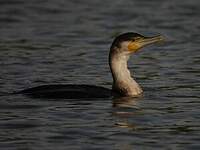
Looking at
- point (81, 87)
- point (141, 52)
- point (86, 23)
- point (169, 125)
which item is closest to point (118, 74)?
point (81, 87)

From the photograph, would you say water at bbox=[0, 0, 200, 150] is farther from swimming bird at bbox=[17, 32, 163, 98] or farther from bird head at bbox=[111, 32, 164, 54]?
bird head at bbox=[111, 32, 164, 54]

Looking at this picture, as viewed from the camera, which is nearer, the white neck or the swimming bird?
the swimming bird

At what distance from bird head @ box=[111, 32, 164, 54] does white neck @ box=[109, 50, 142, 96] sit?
10 cm

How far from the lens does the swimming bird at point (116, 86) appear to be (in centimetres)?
1527

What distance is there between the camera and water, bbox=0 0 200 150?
12758 millimetres

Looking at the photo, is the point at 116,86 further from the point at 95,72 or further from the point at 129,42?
the point at 95,72

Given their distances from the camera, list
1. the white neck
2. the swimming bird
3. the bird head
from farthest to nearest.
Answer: the bird head, the white neck, the swimming bird

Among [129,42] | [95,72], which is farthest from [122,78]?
[95,72]

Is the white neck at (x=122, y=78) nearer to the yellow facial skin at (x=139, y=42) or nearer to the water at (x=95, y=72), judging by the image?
the yellow facial skin at (x=139, y=42)

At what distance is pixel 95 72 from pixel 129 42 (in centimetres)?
222

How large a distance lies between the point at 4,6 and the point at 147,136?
15.1 meters

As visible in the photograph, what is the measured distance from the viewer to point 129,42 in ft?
52.5

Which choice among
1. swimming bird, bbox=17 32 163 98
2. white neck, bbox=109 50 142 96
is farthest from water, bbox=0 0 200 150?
white neck, bbox=109 50 142 96

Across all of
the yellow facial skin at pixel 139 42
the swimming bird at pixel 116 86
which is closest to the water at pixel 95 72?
the swimming bird at pixel 116 86
